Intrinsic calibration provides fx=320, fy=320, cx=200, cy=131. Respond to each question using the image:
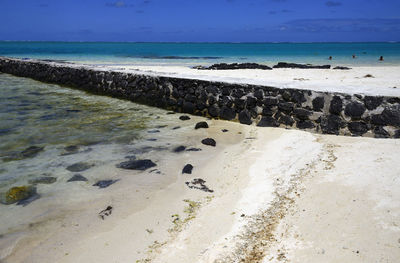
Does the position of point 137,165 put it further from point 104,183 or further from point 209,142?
point 209,142

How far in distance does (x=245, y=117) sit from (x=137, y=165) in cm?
273

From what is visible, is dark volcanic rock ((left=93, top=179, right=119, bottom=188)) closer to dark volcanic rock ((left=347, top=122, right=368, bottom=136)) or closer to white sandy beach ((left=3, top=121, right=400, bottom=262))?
white sandy beach ((left=3, top=121, right=400, bottom=262))

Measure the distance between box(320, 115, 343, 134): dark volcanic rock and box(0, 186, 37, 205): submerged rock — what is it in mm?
4169

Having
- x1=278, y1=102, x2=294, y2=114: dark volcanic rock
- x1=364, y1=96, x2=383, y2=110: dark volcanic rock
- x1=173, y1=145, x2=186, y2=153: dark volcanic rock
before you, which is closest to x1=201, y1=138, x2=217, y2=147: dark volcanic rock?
x1=173, y1=145, x2=186, y2=153: dark volcanic rock

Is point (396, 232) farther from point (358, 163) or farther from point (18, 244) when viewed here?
point (18, 244)

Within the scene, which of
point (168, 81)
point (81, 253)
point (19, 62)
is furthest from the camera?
point (19, 62)

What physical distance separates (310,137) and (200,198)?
95.6 inches

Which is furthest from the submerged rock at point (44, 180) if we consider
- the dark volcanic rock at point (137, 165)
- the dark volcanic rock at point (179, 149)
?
the dark volcanic rock at point (179, 149)

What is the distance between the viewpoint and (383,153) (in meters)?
3.90

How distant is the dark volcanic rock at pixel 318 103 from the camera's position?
5125mm

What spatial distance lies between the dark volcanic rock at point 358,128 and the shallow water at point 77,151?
7.95 ft

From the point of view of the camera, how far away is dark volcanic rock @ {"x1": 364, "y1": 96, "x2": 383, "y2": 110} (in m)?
4.58

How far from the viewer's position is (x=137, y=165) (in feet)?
13.7

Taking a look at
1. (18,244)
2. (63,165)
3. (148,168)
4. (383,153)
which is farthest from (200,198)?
(383,153)
